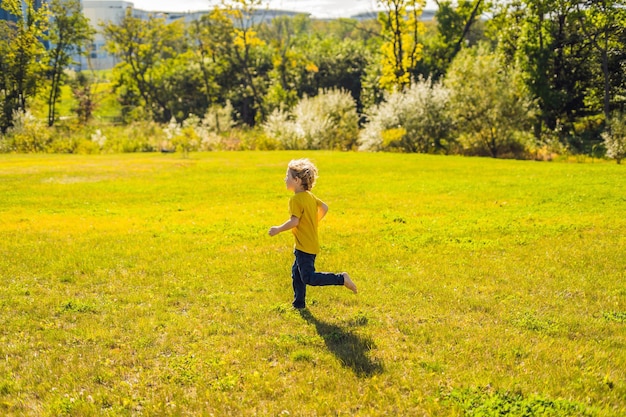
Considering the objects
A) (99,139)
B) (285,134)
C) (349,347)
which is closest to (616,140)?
(285,134)

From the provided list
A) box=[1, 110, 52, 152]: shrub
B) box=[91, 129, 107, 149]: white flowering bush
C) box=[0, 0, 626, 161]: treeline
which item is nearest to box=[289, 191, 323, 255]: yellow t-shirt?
box=[0, 0, 626, 161]: treeline

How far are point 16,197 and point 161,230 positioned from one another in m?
8.47

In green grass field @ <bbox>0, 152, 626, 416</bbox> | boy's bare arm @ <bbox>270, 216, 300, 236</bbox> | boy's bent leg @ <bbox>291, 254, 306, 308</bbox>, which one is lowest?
green grass field @ <bbox>0, 152, 626, 416</bbox>

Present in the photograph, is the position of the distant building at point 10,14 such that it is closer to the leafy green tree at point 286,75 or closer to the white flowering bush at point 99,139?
the white flowering bush at point 99,139

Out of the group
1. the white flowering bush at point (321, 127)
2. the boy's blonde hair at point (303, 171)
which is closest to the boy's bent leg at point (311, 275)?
the boy's blonde hair at point (303, 171)

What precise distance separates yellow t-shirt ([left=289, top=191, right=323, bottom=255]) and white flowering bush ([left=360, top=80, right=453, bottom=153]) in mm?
29664

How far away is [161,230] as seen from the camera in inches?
507

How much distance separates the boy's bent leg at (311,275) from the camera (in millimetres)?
7031

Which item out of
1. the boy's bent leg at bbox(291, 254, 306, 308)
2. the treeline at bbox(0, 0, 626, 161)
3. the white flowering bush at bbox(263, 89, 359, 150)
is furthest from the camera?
the white flowering bush at bbox(263, 89, 359, 150)

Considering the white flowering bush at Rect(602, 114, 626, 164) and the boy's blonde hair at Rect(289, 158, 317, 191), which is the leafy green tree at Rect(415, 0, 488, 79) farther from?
the boy's blonde hair at Rect(289, 158, 317, 191)

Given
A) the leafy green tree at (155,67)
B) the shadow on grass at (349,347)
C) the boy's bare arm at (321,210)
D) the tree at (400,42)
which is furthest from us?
the leafy green tree at (155,67)

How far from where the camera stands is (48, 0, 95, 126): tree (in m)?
52.6

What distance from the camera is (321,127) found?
39.0m

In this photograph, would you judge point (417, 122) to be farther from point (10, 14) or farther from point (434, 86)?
point (10, 14)
